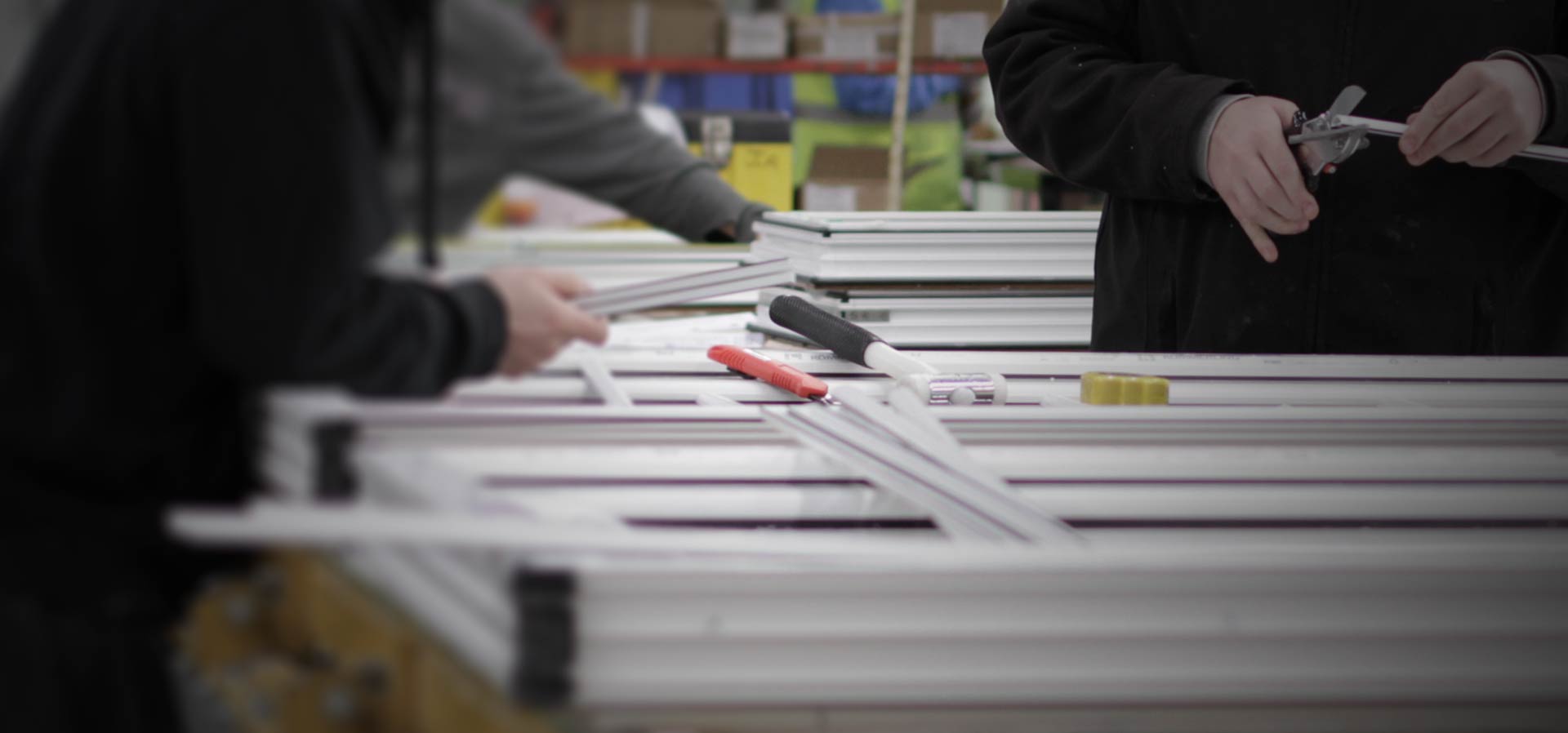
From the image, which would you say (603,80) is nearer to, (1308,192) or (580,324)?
(580,324)

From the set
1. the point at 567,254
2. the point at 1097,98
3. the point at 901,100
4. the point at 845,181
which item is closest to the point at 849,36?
the point at 901,100

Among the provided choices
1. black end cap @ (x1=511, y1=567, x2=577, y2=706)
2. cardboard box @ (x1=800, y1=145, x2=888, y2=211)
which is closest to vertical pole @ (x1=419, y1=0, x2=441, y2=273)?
black end cap @ (x1=511, y1=567, x2=577, y2=706)

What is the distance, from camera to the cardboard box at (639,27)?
68 centimetres

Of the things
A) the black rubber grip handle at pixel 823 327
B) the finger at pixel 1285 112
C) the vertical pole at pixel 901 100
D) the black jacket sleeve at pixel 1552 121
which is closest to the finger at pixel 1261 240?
the finger at pixel 1285 112

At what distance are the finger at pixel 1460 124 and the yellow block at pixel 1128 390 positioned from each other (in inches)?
15.1

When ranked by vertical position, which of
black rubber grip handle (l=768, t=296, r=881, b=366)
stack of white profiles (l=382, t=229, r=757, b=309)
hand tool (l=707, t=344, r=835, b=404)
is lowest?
hand tool (l=707, t=344, r=835, b=404)

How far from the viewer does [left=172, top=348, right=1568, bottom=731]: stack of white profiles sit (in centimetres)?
65

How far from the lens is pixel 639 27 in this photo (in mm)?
845

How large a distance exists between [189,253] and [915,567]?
377mm

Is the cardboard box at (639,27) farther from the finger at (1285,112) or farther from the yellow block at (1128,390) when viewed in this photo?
the finger at (1285,112)

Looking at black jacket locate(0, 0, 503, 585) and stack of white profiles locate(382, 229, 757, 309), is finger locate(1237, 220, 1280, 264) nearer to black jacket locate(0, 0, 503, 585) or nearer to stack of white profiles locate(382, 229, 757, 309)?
stack of white profiles locate(382, 229, 757, 309)

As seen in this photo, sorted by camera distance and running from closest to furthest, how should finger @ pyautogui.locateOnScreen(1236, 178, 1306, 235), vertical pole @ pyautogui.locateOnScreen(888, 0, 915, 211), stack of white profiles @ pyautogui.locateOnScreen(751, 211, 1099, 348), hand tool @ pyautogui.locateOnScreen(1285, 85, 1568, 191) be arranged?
hand tool @ pyautogui.locateOnScreen(1285, 85, 1568, 191) → finger @ pyautogui.locateOnScreen(1236, 178, 1306, 235) → stack of white profiles @ pyautogui.locateOnScreen(751, 211, 1099, 348) → vertical pole @ pyautogui.locateOnScreen(888, 0, 915, 211)

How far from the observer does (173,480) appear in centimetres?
68

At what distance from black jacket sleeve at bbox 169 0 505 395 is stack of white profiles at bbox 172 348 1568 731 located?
0.04 m
